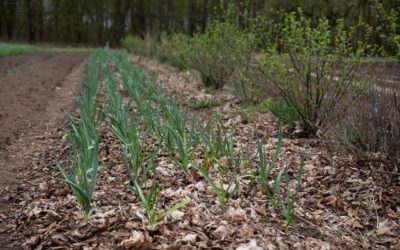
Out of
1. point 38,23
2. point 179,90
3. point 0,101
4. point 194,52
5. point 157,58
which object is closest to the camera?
point 0,101

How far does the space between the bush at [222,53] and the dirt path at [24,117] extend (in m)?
2.72

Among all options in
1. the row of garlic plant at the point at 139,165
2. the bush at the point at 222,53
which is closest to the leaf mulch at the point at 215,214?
the row of garlic plant at the point at 139,165

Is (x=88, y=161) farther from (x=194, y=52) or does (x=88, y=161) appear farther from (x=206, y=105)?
(x=194, y=52)

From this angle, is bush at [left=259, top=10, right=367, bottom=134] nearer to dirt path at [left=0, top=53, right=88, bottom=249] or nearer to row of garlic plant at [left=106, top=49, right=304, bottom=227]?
row of garlic plant at [left=106, top=49, right=304, bottom=227]

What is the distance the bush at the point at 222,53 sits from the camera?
658cm

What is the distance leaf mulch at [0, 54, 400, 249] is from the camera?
7.92 feet

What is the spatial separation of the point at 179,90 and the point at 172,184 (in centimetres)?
521

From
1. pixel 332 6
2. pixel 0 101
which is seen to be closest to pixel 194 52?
pixel 0 101

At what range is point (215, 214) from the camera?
273 cm

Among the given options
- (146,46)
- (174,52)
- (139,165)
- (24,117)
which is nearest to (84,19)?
(146,46)

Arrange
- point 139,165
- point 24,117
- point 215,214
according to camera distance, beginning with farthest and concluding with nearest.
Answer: point 24,117 < point 139,165 < point 215,214

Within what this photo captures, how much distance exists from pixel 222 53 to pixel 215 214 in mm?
5350

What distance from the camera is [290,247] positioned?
241cm

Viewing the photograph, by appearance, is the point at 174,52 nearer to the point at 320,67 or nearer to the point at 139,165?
the point at 320,67
